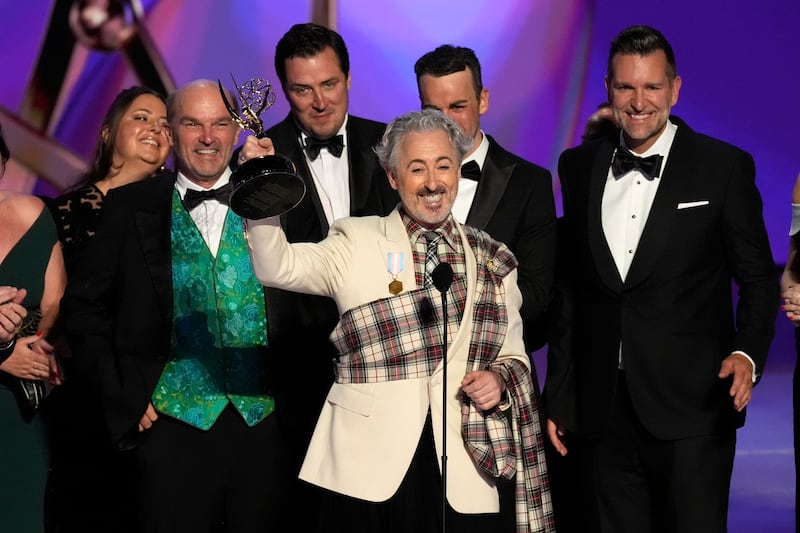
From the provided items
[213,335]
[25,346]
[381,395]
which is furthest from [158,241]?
[381,395]

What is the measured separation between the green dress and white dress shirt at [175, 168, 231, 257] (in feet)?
2.13

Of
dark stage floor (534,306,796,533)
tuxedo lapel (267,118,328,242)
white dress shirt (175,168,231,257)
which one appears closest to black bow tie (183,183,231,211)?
white dress shirt (175,168,231,257)

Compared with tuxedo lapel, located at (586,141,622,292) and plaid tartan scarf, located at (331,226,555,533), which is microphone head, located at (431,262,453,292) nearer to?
plaid tartan scarf, located at (331,226,555,533)

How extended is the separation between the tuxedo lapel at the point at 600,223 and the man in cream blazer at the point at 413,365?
1.52 ft

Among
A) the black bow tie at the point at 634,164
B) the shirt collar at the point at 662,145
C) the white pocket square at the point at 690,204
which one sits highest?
the shirt collar at the point at 662,145

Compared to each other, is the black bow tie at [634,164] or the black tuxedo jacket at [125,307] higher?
the black bow tie at [634,164]

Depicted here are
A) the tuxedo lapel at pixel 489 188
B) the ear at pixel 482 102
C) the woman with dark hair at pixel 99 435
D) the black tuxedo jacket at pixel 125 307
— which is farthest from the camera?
the woman with dark hair at pixel 99 435

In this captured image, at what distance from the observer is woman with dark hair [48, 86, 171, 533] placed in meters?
4.53

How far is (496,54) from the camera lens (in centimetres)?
627

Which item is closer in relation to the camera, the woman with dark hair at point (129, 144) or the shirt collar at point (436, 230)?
the shirt collar at point (436, 230)

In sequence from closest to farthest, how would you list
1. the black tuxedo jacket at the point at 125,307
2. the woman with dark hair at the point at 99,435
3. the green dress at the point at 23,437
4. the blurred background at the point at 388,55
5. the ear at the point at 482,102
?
the black tuxedo jacket at the point at 125,307, the green dress at the point at 23,437, the ear at the point at 482,102, the woman with dark hair at the point at 99,435, the blurred background at the point at 388,55

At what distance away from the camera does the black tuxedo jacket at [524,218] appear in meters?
3.91

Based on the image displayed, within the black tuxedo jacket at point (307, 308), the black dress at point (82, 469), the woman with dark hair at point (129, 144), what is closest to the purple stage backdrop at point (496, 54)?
the woman with dark hair at point (129, 144)

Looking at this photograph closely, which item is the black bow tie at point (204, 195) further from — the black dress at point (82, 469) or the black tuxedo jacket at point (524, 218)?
the black dress at point (82, 469)
